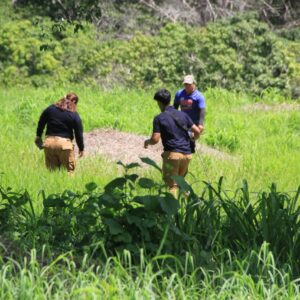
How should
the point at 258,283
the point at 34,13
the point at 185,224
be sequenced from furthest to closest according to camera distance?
the point at 34,13, the point at 185,224, the point at 258,283

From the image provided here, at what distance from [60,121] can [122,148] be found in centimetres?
447

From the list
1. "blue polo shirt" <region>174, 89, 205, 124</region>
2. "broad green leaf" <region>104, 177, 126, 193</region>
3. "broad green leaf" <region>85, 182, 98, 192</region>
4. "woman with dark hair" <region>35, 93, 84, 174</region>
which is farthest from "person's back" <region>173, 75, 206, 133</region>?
"broad green leaf" <region>104, 177, 126, 193</region>

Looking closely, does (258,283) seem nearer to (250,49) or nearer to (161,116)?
(161,116)

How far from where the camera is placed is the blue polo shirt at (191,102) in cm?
1277

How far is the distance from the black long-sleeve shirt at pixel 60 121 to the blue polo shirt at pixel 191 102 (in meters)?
1.68

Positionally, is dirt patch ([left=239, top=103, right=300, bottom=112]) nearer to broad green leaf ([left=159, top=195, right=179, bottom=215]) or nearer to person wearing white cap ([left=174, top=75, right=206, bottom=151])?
person wearing white cap ([left=174, top=75, right=206, bottom=151])

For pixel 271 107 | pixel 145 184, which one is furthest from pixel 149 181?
pixel 271 107

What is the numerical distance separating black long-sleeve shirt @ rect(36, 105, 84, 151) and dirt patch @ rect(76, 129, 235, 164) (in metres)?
3.50

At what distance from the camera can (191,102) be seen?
12781 mm

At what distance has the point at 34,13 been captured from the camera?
38750 millimetres

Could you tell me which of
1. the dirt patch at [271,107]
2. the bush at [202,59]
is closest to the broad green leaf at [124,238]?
the dirt patch at [271,107]

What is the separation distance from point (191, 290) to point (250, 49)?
77.5 feet

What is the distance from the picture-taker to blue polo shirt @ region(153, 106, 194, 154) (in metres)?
10.7

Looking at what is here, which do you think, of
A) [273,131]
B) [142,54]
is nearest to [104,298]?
[273,131]
